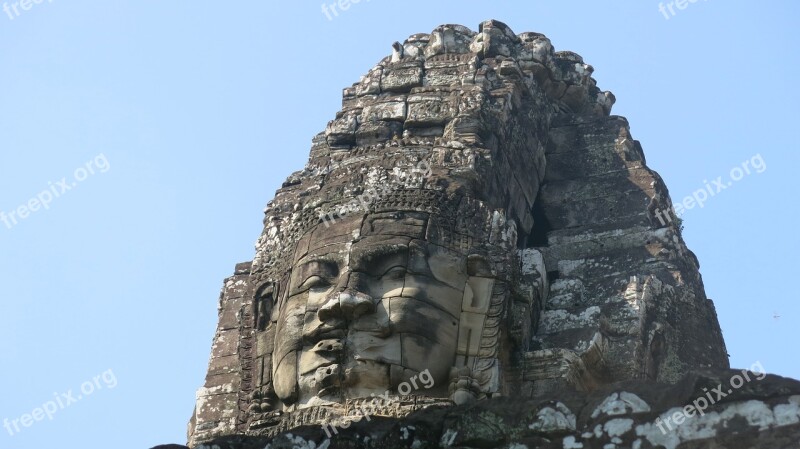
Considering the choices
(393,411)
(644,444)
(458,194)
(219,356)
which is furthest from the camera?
(219,356)

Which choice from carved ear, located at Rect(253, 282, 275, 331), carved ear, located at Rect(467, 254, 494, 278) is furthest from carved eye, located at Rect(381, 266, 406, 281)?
carved ear, located at Rect(253, 282, 275, 331)

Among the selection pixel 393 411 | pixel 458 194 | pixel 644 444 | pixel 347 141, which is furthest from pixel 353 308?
pixel 644 444

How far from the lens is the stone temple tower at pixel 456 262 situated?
13273 mm

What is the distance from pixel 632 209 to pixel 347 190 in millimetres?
3809

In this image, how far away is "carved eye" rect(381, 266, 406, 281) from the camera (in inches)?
533

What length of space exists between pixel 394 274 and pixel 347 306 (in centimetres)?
62

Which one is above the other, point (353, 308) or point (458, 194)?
point (458, 194)

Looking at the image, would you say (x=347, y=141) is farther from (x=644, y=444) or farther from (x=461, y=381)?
(x=644, y=444)

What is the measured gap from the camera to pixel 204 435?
14594mm
